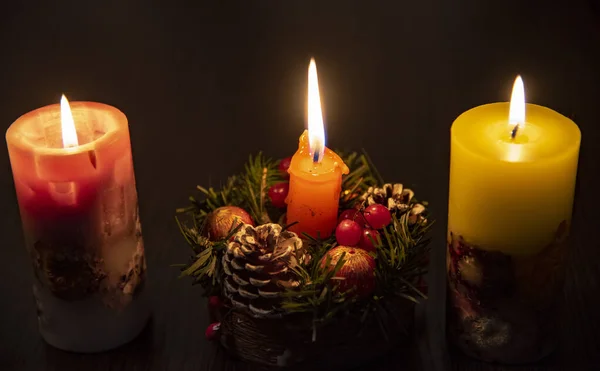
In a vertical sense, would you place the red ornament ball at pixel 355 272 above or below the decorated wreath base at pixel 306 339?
above

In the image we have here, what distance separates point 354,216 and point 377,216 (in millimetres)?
38

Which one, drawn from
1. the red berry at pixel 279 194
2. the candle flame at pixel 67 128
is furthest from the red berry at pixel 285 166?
the candle flame at pixel 67 128

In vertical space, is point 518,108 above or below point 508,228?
above

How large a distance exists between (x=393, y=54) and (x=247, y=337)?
70 cm

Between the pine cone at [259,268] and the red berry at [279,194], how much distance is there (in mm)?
124

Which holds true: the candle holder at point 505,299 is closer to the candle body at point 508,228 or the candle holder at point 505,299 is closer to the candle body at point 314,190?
the candle body at point 508,228

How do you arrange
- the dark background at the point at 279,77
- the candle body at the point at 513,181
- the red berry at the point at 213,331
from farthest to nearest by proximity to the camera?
1. the dark background at the point at 279,77
2. the red berry at the point at 213,331
3. the candle body at the point at 513,181

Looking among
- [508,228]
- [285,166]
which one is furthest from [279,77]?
[508,228]

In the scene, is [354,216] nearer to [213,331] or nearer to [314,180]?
[314,180]

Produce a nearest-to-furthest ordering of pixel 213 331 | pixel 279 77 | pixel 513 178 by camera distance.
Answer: pixel 513 178 → pixel 213 331 → pixel 279 77

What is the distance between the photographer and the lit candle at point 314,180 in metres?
1.03

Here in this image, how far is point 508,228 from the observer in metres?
0.97

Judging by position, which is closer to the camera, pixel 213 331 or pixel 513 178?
pixel 513 178

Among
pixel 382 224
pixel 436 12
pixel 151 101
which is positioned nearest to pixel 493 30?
pixel 436 12
